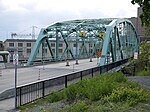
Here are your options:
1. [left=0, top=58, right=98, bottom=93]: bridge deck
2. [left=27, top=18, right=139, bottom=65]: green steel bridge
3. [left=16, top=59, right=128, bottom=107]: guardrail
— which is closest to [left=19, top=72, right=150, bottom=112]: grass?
[left=16, top=59, right=128, bottom=107]: guardrail

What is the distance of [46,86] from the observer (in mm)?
14531

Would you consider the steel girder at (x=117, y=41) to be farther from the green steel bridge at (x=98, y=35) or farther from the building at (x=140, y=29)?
the building at (x=140, y=29)

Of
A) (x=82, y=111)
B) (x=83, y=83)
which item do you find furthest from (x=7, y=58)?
(x=82, y=111)

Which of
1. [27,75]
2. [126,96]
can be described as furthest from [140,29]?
[126,96]

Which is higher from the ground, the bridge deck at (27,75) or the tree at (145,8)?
the tree at (145,8)

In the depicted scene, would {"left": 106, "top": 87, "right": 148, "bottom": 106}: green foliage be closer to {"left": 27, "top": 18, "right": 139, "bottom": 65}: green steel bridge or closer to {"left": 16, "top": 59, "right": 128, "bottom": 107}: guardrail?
{"left": 16, "top": 59, "right": 128, "bottom": 107}: guardrail

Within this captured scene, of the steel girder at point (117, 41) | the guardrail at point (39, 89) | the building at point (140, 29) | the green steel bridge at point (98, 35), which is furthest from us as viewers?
the green steel bridge at point (98, 35)

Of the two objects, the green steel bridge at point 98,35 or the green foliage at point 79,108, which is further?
the green steel bridge at point 98,35

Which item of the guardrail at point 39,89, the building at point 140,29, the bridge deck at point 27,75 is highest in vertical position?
the building at point 140,29

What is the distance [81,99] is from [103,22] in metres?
50.4

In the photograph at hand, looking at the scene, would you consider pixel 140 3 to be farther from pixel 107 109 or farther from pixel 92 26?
pixel 92 26

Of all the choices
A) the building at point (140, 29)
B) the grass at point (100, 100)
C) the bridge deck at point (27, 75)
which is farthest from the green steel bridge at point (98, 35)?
the grass at point (100, 100)

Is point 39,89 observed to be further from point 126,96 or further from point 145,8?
point 145,8

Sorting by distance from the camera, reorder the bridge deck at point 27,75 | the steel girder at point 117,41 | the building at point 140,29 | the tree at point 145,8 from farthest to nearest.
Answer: the steel girder at point 117,41 < the building at point 140,29 < the bridge deck at point 27,75 < the tree at point 145,8
